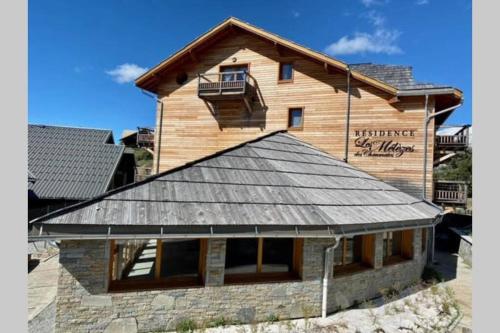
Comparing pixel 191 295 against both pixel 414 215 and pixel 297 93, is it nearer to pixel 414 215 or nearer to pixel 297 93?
pixel 414 215

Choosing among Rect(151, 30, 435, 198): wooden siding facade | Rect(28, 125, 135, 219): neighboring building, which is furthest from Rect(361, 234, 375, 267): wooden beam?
Rect(28, 125, 135, 219): neighboring building

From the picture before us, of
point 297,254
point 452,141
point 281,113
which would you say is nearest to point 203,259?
point 297,254

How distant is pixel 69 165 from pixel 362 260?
18491 millimetres

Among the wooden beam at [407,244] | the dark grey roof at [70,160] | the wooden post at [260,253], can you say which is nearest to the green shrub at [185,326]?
the wooden post at [260,253]

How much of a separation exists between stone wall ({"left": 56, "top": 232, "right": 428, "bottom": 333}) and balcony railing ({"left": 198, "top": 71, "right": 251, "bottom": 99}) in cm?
882

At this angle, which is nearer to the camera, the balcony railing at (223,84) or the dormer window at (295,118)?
the balcony railing at (223,84)

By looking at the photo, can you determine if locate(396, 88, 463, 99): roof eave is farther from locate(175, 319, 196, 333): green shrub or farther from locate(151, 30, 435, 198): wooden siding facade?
locate(175, 319, 196, 333): green shrub

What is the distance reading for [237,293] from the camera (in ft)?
20.6

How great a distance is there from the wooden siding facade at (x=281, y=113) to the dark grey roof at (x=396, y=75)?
2.04ft

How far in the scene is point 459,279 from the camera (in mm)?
10219

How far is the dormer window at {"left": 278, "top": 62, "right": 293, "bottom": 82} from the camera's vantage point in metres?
13.7

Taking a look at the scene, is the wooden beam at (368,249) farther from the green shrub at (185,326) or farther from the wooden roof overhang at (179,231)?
the green shrub at (185,326)

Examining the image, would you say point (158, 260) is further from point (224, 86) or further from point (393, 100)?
point (393, 100)

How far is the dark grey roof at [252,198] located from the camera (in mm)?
5598
